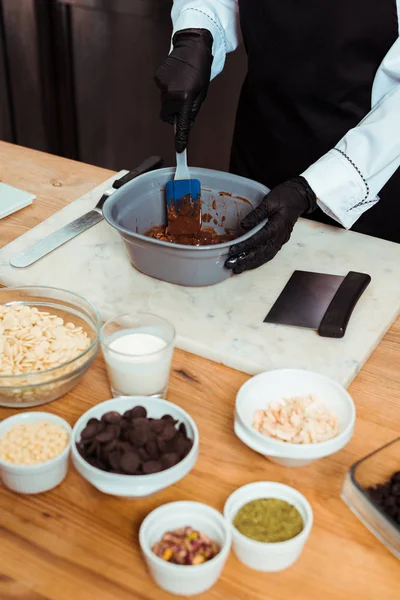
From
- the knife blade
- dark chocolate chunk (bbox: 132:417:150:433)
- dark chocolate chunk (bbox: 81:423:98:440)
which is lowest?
the knife blade

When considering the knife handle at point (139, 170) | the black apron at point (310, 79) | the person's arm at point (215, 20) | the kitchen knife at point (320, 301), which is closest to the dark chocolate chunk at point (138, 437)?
the kitchen knife at point (320, 301)

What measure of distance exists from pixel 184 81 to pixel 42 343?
2.53 feet

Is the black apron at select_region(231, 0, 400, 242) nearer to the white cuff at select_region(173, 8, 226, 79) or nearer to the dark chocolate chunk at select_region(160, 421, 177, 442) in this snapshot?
the white cuff at select_region(173, 8, 226, 79)

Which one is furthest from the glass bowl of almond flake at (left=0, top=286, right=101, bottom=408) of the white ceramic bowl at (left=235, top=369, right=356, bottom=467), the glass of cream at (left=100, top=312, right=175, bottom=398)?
the white ceramic bowl at (left=235, top=369, right=356, bottom=467)

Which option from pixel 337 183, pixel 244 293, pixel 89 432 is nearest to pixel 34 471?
pixel 89 432

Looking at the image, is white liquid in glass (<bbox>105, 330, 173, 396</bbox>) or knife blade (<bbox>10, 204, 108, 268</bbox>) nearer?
white liquid in glass (<bbox>105, 330, 173, 396</bbox>)

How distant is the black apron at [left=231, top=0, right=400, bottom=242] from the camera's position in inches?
59.7

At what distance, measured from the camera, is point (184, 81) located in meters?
1.57

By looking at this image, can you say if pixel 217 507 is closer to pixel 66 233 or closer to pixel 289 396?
pixel 289 396

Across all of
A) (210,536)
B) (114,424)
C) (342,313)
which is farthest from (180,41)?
(210,536)

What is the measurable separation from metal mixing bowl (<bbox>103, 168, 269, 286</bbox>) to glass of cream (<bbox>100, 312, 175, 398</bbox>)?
A: 22 cm

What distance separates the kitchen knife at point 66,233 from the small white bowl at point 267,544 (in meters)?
0.78

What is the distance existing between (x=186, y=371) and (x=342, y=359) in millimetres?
281

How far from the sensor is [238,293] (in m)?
1.37
